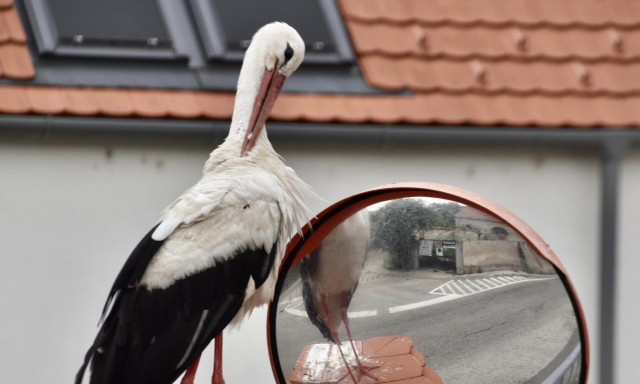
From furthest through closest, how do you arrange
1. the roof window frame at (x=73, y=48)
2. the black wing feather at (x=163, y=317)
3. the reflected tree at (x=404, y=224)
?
the roof window frame at (x=73, y=48)
the black wing feather at (x=163, y=317)
the reflected tree at (x=404, y=224)

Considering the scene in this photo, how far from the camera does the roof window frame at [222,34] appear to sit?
13.3 ft

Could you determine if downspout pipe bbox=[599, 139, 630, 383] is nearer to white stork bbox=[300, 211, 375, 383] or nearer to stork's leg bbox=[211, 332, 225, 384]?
stork's leg bbox=[211, 332, 225, 384]

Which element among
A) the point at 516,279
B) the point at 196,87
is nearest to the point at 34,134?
the point at 196,87

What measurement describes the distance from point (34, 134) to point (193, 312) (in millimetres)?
1780

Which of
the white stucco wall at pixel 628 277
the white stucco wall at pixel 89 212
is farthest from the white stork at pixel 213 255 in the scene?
the white stucco wall at pixel 628 277

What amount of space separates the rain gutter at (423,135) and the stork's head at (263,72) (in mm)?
1344

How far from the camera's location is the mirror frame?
1.58 meters

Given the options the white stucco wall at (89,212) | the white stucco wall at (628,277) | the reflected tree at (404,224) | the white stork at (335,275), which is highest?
the reflected tree at (404,224)

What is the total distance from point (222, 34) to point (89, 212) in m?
0.91

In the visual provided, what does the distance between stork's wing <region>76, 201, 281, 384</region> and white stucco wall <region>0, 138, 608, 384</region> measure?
164 cm

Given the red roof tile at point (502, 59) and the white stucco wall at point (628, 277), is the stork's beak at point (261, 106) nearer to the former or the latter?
the red roof tile at point (502, 59)

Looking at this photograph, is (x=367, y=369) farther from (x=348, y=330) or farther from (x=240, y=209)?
(x=240, y=209)

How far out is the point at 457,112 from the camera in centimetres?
405

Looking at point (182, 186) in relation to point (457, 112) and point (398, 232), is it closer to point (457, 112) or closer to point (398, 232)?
point (457, 112)
